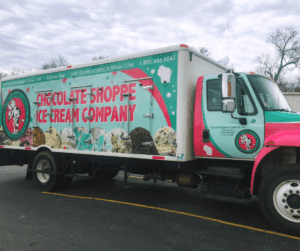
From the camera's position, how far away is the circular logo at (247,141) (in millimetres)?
4598

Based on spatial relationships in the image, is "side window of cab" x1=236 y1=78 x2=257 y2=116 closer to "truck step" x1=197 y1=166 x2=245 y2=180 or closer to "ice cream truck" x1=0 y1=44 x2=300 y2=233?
"ice cream truck" x1=0 y1=44 x2=300 y2=233

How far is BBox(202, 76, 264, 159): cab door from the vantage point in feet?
15.2

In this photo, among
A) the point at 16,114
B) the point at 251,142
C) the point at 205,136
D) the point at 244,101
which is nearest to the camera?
the point at 251,142

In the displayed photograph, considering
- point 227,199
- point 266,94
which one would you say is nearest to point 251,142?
point 266,94

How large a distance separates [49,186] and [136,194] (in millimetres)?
2386

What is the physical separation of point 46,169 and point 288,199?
19.7ft

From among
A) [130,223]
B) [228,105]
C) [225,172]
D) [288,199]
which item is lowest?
[130,223]

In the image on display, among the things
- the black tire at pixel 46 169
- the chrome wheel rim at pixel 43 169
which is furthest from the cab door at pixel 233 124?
the chrome wheel rim at pixel 43 169

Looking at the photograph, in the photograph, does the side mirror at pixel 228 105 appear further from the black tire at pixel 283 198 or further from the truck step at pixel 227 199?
the truck step at pixel 227 199

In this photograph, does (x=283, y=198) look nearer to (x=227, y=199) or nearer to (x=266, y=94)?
(x=227, y=199)

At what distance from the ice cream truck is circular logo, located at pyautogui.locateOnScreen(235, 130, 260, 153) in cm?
2

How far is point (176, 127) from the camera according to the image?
510 centimetres

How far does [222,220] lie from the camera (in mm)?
4941

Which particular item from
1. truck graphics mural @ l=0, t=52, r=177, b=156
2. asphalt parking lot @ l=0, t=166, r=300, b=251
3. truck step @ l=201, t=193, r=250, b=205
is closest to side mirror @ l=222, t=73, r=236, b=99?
truck graphics mural @ l=0, t=52, r=177, b=156
